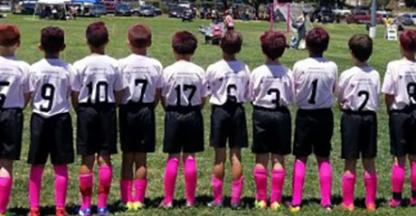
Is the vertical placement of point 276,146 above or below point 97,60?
below

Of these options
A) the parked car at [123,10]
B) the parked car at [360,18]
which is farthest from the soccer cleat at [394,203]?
the parked car at [360,18]

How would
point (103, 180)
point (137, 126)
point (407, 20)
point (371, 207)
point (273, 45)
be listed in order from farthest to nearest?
1. point (407, 20)
2. point (371, 207)
3. point (273, 45)
4. point (137, 126)
5. point (103, 180)

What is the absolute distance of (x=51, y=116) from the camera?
272 inches

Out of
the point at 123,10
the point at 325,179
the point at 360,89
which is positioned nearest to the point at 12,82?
the point at 325,179

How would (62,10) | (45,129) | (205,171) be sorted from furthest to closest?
(62,10), (205,171), (45,129)

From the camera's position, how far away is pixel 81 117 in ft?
23.2

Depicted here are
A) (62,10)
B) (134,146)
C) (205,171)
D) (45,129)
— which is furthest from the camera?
(62,10)

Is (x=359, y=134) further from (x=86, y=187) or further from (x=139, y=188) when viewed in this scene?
(x=86, y=187)

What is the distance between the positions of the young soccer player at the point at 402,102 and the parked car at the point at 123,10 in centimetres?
7114

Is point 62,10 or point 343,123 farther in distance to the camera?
point 62,10

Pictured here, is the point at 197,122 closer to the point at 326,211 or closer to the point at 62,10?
the point at 326,211

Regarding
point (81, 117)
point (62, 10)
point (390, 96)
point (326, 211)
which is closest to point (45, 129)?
point (81, 117)

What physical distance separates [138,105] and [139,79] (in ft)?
0.85

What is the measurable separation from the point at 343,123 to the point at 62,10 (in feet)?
185
